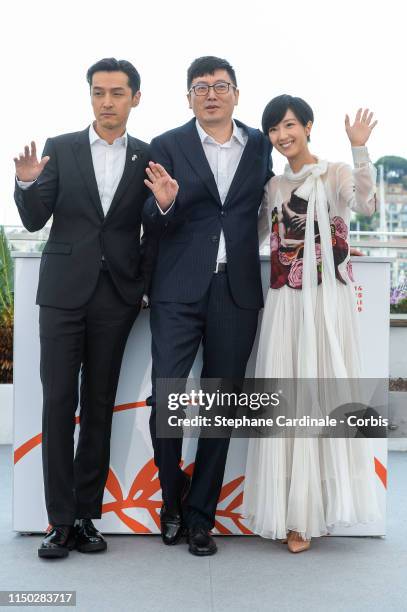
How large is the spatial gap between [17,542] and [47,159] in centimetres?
141

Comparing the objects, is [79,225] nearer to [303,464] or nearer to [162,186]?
[162,186]

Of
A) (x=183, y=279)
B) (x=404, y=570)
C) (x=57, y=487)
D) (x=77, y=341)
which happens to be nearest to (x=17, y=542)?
(x=57, y=487)

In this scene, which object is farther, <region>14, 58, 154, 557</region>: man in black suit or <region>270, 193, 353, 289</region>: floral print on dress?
<region>270, 193, 353, 289</region>: floral print on dress

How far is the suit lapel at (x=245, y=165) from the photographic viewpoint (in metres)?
2.79

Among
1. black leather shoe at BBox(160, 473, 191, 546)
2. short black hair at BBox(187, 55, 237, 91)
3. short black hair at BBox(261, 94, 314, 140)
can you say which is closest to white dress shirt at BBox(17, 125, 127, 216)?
short black hair at BBox(187, 55, 237, 91)

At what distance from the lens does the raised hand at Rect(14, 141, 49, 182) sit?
2504 millimetres

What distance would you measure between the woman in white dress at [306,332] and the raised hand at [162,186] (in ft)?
1.45

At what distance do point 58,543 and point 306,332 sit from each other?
1.14m

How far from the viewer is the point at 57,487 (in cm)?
267

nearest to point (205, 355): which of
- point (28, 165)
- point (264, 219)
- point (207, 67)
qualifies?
point (264, 219)

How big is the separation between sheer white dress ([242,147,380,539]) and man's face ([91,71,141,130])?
2.06 feet

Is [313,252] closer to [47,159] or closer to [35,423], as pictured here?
[47,159]

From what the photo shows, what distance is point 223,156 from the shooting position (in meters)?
2.85

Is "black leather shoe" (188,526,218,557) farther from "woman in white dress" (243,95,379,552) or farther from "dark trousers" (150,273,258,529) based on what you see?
"woman in white dress" (243,95,379,552)
